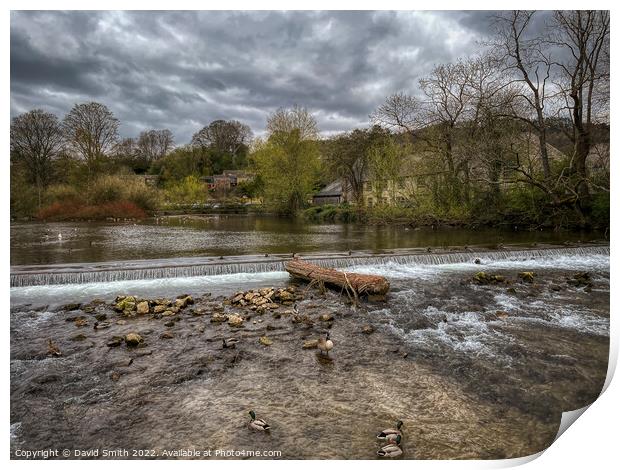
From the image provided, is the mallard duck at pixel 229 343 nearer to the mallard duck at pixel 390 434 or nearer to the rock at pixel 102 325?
Answer: the rock at pixel 102 325

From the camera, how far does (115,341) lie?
5.09 meters

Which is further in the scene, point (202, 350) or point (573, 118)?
point (573, 118)

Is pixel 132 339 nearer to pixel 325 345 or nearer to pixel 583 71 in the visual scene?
pixel 325 345

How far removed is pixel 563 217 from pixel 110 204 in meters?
26.4

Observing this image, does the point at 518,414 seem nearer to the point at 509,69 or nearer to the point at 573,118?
the point at 573,118

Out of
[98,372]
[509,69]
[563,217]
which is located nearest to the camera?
[98,372]

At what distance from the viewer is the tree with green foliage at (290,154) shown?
3372 cm

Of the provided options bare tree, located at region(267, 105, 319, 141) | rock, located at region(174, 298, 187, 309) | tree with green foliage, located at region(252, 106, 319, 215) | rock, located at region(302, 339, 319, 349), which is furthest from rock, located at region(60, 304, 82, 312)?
bare tree, located at region(267, 105, 319, 141)

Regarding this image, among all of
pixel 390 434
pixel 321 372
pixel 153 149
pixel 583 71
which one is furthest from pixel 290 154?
pixel 390 434

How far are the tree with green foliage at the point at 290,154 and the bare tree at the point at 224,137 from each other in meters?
15.6

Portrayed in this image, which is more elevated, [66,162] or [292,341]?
[66,162]

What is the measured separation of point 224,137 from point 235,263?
46.2 metres
